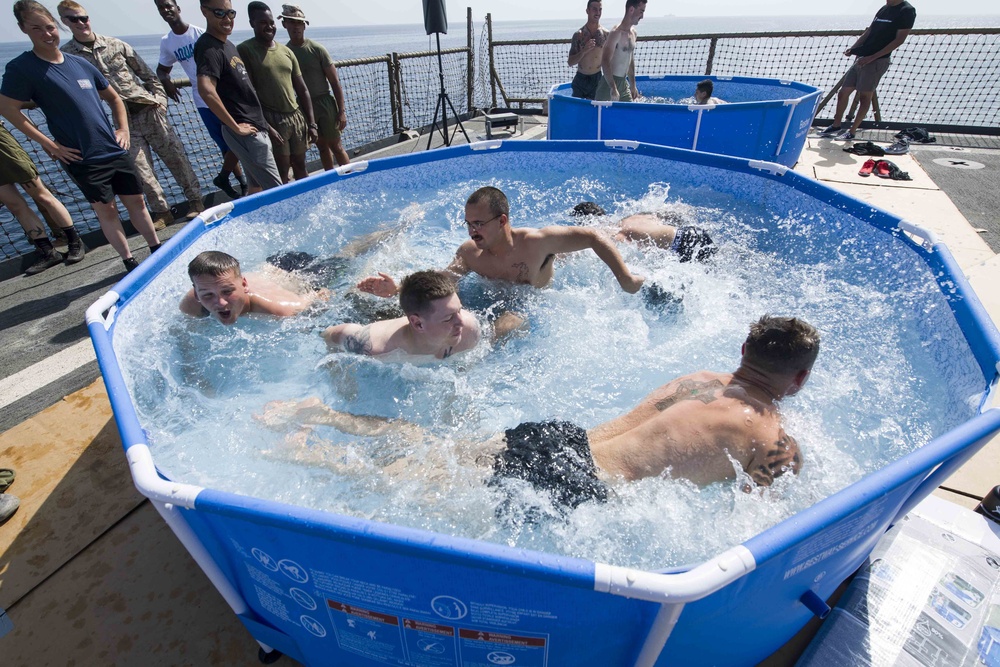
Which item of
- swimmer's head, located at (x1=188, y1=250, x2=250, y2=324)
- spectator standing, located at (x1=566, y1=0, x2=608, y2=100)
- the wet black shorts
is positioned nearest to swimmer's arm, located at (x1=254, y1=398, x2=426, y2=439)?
swimmer's head, located at (x1=188, y1=250, x2=250, y2=324)

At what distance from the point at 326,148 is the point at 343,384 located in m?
4.37

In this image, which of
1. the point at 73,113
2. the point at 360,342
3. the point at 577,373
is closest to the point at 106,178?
the point at 73,113

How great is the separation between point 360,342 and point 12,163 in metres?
3.78

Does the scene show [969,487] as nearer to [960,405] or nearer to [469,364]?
[960,405]

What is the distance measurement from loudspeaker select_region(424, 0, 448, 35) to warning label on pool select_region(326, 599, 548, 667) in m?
7.11

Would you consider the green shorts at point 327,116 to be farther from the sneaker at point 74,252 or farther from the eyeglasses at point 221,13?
the sneaker at point 74,252

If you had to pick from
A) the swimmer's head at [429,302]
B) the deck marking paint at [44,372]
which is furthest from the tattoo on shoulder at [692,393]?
the deck marking paint at [44,372]

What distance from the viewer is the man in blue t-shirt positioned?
3605 mm

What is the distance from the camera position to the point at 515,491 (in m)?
2.17

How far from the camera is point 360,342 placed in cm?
302

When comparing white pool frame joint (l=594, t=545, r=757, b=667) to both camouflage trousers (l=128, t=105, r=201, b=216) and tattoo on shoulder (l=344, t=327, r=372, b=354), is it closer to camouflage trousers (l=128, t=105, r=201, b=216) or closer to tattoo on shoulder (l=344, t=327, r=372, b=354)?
tattoo on shoulder (l=344, t=327, r=372, b=354)

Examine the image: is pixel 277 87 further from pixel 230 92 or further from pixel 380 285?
pixel 380 285

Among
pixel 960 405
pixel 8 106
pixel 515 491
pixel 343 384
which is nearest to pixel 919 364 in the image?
pixel 960 405

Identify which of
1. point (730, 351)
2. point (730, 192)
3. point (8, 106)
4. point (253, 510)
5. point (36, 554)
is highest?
point (8, 106)
